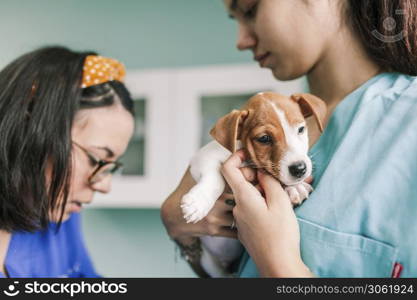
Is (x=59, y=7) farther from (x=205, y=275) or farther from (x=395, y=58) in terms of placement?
(x=395, y=58)

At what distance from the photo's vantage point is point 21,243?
3.57 ft

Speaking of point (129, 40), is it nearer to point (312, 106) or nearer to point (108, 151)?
point (108, 151)

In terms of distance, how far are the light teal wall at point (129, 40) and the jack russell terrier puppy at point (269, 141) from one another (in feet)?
5.73

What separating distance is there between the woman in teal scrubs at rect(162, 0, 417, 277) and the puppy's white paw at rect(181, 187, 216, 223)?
0.15ft

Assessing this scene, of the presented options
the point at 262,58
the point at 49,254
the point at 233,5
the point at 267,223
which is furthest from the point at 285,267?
the point at 49,254

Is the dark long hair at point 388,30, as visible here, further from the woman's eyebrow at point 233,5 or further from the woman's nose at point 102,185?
the woman's nose at point 102,185

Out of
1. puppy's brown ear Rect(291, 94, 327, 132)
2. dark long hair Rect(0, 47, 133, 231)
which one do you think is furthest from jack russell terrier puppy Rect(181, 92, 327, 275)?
dark long hair Rect(0, 47, 133, 231)

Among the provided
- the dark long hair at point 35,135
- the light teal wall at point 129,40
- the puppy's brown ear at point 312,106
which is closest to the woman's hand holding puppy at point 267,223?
the puppy's brown ear at point 312,106

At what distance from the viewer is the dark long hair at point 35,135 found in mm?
956

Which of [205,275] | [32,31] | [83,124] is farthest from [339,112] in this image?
[32,31]

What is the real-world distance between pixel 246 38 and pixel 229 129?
9.8 inches

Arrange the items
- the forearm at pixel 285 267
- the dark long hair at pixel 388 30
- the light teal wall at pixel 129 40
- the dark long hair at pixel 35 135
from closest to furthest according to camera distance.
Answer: the forearm at pixel 285 267, the dark long hair at pixel 388 30, the dark long hair at pixel 35 135, the light teal wall at pixel 129 40

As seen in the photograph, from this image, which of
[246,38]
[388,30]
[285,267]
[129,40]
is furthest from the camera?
[129,40]

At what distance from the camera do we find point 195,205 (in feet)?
2.02
